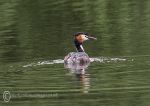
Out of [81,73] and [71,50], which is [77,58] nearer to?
[81,73]

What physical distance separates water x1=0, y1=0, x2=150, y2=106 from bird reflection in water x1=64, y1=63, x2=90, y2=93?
1.1 inches

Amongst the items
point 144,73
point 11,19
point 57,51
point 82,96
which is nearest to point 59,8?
point 11,19

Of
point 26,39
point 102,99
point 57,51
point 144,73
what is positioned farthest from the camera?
point 26,39

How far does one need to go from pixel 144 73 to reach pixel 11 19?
15835 millimetres

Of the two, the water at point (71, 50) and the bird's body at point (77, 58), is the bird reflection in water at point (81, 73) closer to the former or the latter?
the water at point (71, 50)

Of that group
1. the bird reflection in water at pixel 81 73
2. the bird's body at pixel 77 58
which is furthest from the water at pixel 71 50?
the bird's body at pixel 77 58

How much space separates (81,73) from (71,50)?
604cm

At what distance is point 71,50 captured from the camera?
25.1m

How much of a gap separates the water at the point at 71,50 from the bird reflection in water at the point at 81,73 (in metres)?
0.03

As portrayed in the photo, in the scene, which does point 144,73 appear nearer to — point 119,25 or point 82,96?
point 82,96

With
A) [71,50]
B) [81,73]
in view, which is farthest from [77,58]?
[71,50]

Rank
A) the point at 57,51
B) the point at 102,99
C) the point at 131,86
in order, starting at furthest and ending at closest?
the point at 57,51 < the point at 131,86 < the point at 102,99

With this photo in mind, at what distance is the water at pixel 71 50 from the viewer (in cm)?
1598

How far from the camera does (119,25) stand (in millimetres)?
29594
